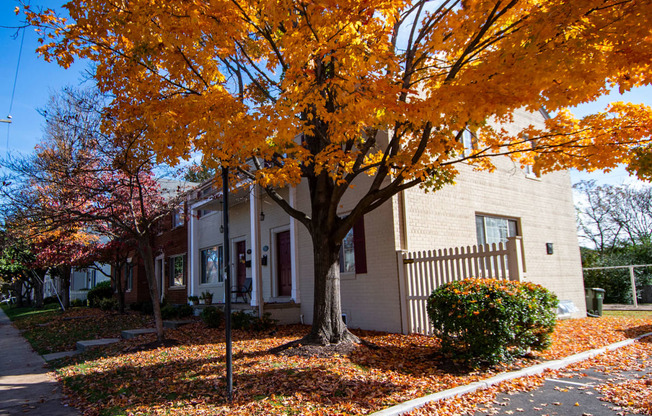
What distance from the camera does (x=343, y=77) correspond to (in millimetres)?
6711

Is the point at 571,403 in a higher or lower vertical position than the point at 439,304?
lower

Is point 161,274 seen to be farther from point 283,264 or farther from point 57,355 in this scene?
point 57,355

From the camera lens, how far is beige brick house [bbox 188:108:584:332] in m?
9.88

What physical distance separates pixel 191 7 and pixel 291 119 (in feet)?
7.02

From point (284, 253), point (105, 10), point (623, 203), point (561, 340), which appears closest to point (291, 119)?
point (105, 10)

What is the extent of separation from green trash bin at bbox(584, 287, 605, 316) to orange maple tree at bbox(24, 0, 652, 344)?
25.1 ft

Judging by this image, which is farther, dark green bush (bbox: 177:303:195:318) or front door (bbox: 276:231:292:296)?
dark green bush (bbox: 177:303:195:318)

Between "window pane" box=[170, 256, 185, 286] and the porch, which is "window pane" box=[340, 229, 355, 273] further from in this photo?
"window pane" box=[170, 256, 185, 286]

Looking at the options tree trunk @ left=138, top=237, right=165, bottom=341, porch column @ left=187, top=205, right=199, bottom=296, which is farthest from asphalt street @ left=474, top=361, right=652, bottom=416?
porch column @ left=187, top=205, right=199, bottom=296

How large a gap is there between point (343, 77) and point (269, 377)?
4439 millimetres

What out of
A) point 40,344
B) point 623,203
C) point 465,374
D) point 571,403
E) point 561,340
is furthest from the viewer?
point 623,203

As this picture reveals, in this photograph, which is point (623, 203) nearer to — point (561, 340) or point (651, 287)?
point (651, 287)

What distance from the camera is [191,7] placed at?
631 cm

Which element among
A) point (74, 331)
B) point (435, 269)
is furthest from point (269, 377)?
point (74, 331)
